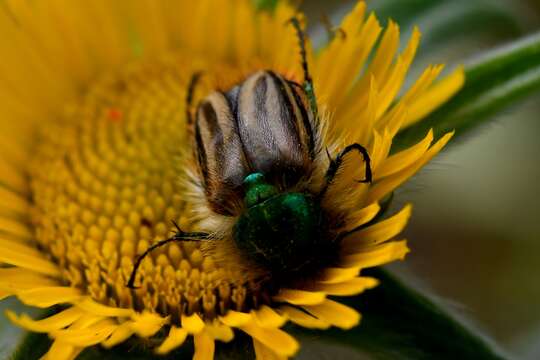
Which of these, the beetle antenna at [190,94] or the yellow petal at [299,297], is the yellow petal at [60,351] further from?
Result: the beetle antenna at [190,94]

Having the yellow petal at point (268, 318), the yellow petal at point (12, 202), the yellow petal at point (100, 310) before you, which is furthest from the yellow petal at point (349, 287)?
the yellow petal at point (12, 202)

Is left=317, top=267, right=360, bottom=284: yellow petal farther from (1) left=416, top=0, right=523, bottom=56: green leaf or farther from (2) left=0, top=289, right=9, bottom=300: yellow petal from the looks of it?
(1) left=416, top=0, right=523, bottom=56: green leaf

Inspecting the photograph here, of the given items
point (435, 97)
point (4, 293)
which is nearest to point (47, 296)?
point (4, 293)

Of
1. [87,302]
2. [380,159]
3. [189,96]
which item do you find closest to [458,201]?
[189,96]

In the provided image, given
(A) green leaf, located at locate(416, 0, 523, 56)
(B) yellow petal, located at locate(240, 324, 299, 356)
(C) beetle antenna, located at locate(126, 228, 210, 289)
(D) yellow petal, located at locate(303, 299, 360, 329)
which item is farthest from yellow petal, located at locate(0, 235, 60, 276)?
(A) green leaf, located at locate(416, 0, 523, 56)

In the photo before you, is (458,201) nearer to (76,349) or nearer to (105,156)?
(105,156)

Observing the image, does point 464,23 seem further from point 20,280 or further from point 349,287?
point 20,280
